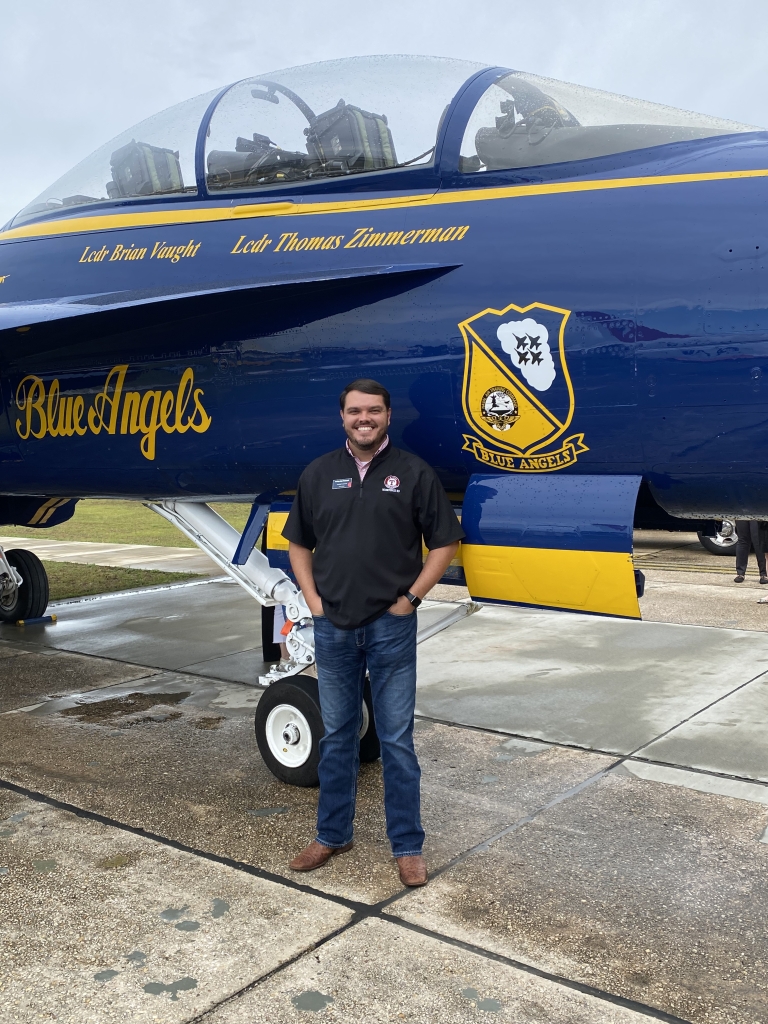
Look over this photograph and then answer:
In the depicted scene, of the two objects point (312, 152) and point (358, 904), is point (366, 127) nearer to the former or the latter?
point (312, 152)

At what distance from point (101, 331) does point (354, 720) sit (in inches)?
93.1

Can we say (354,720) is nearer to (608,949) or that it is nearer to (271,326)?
(608,949)

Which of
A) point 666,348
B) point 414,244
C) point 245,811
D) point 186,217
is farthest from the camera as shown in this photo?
point 186,217

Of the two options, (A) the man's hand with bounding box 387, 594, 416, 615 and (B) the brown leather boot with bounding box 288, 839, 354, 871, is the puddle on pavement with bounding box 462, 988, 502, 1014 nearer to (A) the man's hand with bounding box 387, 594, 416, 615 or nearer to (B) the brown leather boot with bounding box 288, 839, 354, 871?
(B) the brown leather boot with bounding box 288, 839, 354, 871

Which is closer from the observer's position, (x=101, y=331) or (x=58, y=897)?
(x=58, y=897)

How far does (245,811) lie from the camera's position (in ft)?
13.7

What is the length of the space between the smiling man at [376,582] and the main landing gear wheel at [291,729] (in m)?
0.76

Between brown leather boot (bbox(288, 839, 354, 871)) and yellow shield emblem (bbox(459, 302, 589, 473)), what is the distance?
66.3 inches

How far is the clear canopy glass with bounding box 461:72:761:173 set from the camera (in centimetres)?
373

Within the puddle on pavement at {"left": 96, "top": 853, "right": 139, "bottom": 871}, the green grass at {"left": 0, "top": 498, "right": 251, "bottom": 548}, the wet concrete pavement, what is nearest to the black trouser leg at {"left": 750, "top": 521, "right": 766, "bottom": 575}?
the wet concrete pavement

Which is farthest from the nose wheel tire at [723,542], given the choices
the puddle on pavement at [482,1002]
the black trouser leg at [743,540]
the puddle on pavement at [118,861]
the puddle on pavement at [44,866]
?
the puddle on pavement at [482,1002]

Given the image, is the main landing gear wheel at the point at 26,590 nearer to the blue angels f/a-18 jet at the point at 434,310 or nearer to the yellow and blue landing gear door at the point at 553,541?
the blue angels f/a-18 jet at the point at 434,310

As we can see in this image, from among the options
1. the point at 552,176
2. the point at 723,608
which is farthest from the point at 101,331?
the point at 723,608

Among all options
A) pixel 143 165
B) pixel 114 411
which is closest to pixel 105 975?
pixel 114 411
